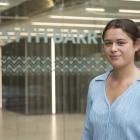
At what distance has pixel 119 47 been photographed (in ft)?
6.21

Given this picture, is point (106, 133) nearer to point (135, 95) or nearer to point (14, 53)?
point (135, 95)

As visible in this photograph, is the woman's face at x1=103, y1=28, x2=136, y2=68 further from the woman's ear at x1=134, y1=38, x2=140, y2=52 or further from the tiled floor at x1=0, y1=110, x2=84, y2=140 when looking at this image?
the tiled floor at x1=0, y1=110, x2=84, y2=140

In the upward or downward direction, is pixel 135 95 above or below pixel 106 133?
above

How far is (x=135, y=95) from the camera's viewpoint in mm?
1889

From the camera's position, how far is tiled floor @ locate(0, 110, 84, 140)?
713cm

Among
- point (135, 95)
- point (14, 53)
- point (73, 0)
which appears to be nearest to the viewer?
point (135, 95)

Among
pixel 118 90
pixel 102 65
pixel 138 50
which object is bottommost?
pixel 102 65

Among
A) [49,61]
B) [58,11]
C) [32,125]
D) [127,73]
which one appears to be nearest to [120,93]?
[127,73]

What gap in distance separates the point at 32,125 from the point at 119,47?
544 centimetres

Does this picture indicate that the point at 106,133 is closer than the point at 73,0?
Yes

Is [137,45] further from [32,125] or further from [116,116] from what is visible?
[32,125]

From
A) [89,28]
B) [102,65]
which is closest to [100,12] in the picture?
[89,28]

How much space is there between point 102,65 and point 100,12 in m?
0.89

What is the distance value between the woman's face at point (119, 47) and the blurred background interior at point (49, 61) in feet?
16.7
